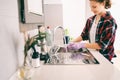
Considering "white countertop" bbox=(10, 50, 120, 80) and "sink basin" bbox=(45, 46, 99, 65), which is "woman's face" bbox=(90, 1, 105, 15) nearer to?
"sink basin" bbox=(45, 46, 99, 65)

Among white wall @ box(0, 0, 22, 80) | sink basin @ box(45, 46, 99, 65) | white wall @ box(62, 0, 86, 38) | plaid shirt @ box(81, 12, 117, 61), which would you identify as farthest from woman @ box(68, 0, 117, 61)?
white wall @ box(62, 0, 86, 38)

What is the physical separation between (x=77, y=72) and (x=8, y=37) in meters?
0.48

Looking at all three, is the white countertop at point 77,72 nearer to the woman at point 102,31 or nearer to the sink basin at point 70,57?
the sink basin at point 70,57

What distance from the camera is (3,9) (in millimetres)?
788

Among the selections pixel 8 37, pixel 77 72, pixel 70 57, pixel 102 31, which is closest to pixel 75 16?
pixel 102 31

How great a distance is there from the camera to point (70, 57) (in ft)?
4.63

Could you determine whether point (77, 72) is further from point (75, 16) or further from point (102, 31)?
point (75, 16)

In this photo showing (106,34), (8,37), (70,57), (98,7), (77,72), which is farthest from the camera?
(98,7)

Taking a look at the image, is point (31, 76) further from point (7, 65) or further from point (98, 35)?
point (98, 35)

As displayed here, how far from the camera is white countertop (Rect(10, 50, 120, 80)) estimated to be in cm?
90

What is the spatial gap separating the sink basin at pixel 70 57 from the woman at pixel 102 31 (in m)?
0.11

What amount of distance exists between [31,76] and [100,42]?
1047 millimetres

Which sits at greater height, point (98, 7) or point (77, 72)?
point (98, 7)

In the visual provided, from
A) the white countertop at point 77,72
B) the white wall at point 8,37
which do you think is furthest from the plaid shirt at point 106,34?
the white wall at point 8,37
